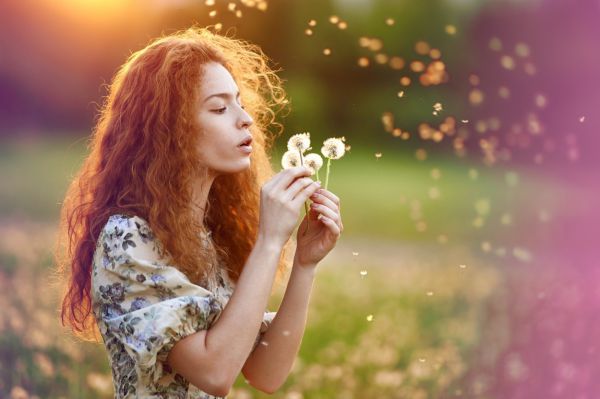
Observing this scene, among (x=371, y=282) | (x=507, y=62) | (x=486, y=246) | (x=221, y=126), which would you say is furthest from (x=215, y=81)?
(x=507, y=62)

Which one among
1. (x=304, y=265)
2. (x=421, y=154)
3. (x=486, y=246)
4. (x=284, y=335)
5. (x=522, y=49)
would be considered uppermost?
(x=522, y=49)

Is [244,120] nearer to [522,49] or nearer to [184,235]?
[184,235]

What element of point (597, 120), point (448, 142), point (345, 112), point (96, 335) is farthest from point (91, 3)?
point (96, 335)

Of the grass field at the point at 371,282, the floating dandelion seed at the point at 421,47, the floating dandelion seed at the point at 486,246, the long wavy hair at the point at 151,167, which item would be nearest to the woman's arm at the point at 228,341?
the long wavy hair at the point at 151,167

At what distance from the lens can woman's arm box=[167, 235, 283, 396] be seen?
1.25m

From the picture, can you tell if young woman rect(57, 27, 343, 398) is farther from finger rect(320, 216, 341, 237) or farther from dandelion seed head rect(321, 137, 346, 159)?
dandelion seed head rect(321, 137, 346, 159)

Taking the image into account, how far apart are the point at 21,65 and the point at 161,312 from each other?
2.71 metres

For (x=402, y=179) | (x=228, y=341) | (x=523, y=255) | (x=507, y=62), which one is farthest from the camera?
(x=402, y=179)

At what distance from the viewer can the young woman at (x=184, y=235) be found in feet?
4.16

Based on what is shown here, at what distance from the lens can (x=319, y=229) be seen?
1430 millimetres

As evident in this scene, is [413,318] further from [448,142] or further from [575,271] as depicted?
[448,142]

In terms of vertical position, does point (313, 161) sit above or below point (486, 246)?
above

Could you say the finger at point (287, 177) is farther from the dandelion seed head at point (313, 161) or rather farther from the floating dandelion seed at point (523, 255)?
the floating dandelion seed at point (523, 255)

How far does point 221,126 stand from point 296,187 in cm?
14
